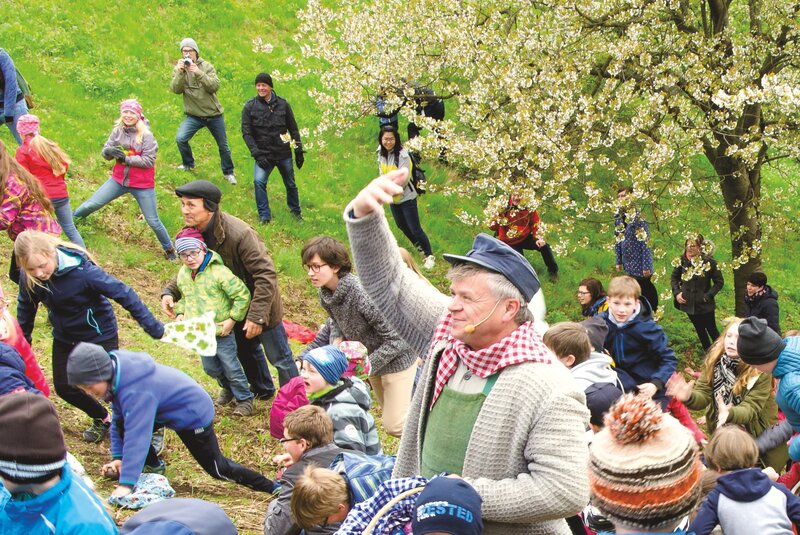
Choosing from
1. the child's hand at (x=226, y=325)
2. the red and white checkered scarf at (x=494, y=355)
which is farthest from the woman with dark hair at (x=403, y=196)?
the red and white checkered scarf at (x=494, y=355)

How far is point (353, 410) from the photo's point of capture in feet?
17.6

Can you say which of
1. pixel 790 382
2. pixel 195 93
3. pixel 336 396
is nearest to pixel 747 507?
pixel 790 382

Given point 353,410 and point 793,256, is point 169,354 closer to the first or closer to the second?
point 353,410

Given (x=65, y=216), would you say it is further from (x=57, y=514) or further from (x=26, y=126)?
(x=57, y=514)

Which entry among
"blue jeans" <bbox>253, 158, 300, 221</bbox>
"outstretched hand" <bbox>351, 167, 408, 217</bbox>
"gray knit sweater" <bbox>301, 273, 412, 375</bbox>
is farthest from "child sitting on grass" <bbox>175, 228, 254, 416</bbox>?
"blue jeans" <bbox>253, 158, 300, 221</bbox>

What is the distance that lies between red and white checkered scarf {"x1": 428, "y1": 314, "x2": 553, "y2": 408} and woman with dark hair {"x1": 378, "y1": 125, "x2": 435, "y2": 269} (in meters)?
7.49

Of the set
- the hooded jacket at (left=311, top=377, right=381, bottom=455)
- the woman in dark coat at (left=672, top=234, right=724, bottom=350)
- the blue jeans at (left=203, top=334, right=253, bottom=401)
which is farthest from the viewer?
the woman in dark coat at (left=672, top=234, right=724, bottom=350)

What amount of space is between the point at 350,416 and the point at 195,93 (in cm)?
735

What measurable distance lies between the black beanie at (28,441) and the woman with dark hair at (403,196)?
7.73 metres

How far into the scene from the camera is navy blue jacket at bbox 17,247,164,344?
18.6ft

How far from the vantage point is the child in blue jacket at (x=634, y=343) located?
6.79 m

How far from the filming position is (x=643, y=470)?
2299 millimetres

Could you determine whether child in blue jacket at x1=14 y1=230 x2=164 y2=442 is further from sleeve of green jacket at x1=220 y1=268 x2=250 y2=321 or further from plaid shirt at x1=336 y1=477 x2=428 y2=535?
plaid shirt at x1=336 y1=477 x2=428 y2=535

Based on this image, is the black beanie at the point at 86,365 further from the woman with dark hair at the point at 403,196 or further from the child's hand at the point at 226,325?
the woman with dark hair at the point at 403,196
